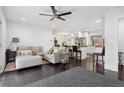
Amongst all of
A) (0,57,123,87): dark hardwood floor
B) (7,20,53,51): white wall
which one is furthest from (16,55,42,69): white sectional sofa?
(7,20,53,51): white wall

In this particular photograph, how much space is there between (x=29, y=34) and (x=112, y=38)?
5799 millimetres

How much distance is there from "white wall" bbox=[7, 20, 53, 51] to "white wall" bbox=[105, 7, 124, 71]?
533 cm

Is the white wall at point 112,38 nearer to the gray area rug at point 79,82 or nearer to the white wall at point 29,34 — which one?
the gray area rug at point 79,82

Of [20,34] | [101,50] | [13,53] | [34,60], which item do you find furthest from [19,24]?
[101,50]

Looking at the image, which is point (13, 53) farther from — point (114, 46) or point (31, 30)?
point (114, 46)

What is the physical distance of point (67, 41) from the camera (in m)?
11.4

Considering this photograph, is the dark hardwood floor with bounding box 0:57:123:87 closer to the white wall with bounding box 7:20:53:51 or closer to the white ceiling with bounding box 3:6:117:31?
the white ceiling with bounding box 3:6:117:31

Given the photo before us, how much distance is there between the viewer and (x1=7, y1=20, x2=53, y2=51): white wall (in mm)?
5816

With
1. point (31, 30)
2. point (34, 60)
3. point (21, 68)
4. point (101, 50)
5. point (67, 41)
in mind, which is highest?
point (31, 30)

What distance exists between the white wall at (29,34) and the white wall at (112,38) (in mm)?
5329

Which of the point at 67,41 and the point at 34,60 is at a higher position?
the point at 67,41

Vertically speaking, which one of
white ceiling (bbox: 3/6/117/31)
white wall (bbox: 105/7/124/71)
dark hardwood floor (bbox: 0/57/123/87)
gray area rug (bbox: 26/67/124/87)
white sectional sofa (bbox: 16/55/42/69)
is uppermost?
white ceiling (bbox: 3/6/117/31)
